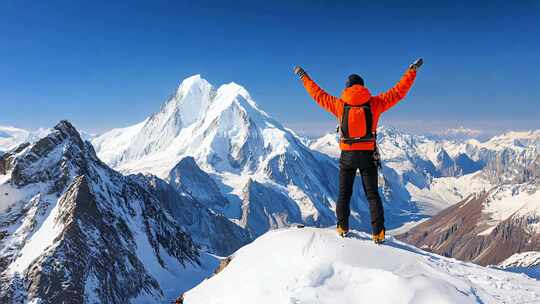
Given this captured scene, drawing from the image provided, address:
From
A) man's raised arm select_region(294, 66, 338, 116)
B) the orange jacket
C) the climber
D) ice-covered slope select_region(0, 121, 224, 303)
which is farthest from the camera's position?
ice-covered slope select_region(0, 121, 224, 303)

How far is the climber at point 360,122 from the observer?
15.5m

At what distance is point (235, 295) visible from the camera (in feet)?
49.8

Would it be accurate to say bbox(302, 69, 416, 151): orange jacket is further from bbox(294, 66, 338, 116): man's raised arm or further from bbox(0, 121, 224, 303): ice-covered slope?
bbox(0, 121, 224, 303): ice-covered slope

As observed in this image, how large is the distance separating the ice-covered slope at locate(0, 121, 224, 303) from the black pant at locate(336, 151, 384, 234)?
89.1m

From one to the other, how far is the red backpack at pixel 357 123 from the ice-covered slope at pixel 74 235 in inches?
3588

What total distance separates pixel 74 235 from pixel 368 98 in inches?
3855

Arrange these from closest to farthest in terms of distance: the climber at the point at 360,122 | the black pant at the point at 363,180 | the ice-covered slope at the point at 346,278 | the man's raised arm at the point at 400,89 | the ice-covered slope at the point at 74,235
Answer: the ice-covered slope at the point at 346,278
the climber at the point at 360,122
the man's raised arm at the point at 400,89
the black pant at the point at 363,180
the ice-covered slope at the point at 74,235

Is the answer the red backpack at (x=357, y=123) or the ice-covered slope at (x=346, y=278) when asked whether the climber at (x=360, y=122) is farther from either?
the ice-covered slope at (x=346, y=278)

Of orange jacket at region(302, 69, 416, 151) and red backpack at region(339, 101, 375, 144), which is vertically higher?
orange jacket at region(302, 69, 416, 151)

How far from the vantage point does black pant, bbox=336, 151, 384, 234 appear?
16062 millimetres

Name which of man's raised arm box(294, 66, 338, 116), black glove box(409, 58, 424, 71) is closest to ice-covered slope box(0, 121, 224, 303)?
man's raised arm box(294, 66, 338, 116)

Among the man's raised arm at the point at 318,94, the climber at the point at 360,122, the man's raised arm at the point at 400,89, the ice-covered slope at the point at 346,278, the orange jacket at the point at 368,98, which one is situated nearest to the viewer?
the ice-covered slope at the point at 346,278

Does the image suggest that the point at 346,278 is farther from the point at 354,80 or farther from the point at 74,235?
the point at 74,235

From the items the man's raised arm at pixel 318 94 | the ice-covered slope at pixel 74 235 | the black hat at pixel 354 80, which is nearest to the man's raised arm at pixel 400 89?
the black hat at pixel 354 80
